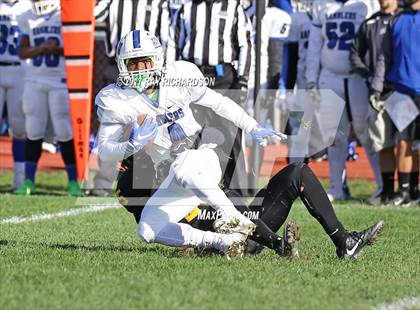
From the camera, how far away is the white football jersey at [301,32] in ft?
34.9

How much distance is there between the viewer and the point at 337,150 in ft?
32.8

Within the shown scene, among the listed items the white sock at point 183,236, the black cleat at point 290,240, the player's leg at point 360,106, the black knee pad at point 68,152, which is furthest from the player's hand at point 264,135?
the black knee pad at point 68,152

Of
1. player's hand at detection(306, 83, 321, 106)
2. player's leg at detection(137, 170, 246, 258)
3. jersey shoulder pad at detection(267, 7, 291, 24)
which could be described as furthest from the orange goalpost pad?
player's leg at detection(137, 170, 246, 258)

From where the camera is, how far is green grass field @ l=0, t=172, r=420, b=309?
4484 mm

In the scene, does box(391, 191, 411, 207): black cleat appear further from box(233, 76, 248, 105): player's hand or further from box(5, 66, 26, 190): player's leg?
box(5, 66, 26, 190): player's leg

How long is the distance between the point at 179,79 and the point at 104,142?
53 centimetres

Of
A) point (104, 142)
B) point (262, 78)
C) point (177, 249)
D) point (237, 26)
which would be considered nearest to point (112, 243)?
point (177, 249)

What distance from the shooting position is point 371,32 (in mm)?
9547

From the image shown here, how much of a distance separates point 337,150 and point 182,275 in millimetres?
5119

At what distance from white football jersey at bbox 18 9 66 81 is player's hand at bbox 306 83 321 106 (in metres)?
2.26

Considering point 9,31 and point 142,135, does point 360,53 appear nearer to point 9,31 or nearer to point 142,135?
point 9,31

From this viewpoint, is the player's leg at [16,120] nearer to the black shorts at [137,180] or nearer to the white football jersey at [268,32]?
the white football jersey at [268,32]

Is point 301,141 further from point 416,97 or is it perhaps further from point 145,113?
point 145,113

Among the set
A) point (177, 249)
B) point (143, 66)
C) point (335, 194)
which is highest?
point (143, 66)
